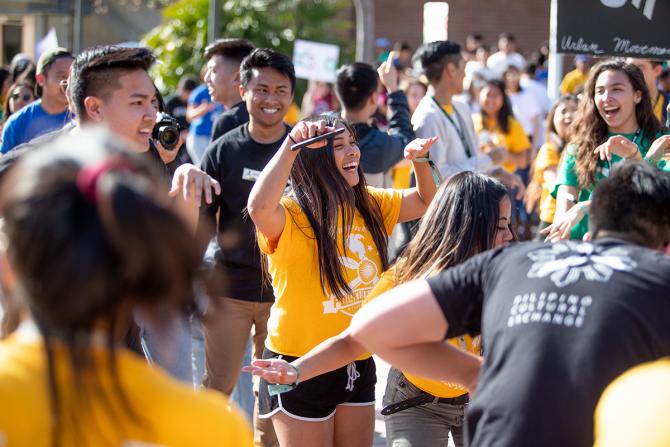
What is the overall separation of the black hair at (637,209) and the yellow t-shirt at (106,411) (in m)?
1.22

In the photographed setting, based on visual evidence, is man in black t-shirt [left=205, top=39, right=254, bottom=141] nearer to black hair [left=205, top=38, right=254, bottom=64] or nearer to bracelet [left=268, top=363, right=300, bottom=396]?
black hair [left=205, top=38, right=254, bottom=64]

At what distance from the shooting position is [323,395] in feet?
13.0

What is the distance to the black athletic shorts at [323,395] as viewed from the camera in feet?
13.0

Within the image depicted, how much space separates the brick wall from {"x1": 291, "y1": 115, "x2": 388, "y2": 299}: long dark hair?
18.6m

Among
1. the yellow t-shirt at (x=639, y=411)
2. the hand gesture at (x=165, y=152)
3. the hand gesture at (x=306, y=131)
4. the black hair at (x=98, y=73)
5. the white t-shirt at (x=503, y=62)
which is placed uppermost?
the white t-shirt at (x=503, y=62)

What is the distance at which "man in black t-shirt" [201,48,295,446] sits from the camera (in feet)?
17.2

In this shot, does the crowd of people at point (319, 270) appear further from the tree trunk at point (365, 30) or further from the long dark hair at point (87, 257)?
the tree trunk at point (365, 30)

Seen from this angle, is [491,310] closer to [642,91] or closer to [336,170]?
[336,170]

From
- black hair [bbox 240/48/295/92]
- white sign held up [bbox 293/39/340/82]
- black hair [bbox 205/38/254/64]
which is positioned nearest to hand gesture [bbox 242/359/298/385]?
black hair [bbox 240/48/295/92]

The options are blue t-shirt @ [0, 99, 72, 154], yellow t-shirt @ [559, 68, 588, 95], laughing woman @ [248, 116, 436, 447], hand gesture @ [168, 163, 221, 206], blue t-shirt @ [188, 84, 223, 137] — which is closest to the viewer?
hand gesture @ [168, 163, 221, 206]

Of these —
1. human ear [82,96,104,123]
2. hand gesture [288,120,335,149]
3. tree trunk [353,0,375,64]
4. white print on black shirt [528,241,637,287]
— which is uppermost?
tree trunk [353,0,375,64]

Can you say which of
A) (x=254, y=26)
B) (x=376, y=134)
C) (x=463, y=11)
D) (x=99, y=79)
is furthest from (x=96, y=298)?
(x=463, y=11)

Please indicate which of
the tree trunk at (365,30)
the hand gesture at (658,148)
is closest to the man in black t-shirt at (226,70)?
the hand gesture at (658,148)

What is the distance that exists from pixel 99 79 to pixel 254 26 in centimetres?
1405
